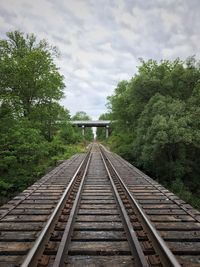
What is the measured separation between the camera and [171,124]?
57.7 ft

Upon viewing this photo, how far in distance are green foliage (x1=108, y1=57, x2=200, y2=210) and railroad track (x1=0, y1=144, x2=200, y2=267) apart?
31.7 ft

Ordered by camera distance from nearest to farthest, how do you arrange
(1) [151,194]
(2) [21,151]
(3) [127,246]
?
(3) [127,246] → (1) [151,194] → (2) [21,151]

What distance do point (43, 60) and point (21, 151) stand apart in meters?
10.2

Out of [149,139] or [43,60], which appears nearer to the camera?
[149,139]

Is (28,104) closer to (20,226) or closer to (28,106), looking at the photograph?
(28,106)

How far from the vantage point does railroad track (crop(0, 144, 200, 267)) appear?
4000mm

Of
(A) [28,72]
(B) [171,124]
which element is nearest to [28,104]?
(A) [28,72]

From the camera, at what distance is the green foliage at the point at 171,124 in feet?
58.0

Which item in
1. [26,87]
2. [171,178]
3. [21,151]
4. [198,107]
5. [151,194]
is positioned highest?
[26,87]

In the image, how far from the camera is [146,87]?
24.4 metres

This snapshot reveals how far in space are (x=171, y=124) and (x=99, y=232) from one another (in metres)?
13.6

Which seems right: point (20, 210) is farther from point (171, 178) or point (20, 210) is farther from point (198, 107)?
point (198, 107)

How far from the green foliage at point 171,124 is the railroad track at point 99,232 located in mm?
9658

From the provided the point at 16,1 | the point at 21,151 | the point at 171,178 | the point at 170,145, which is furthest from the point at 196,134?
the point at 16,1
